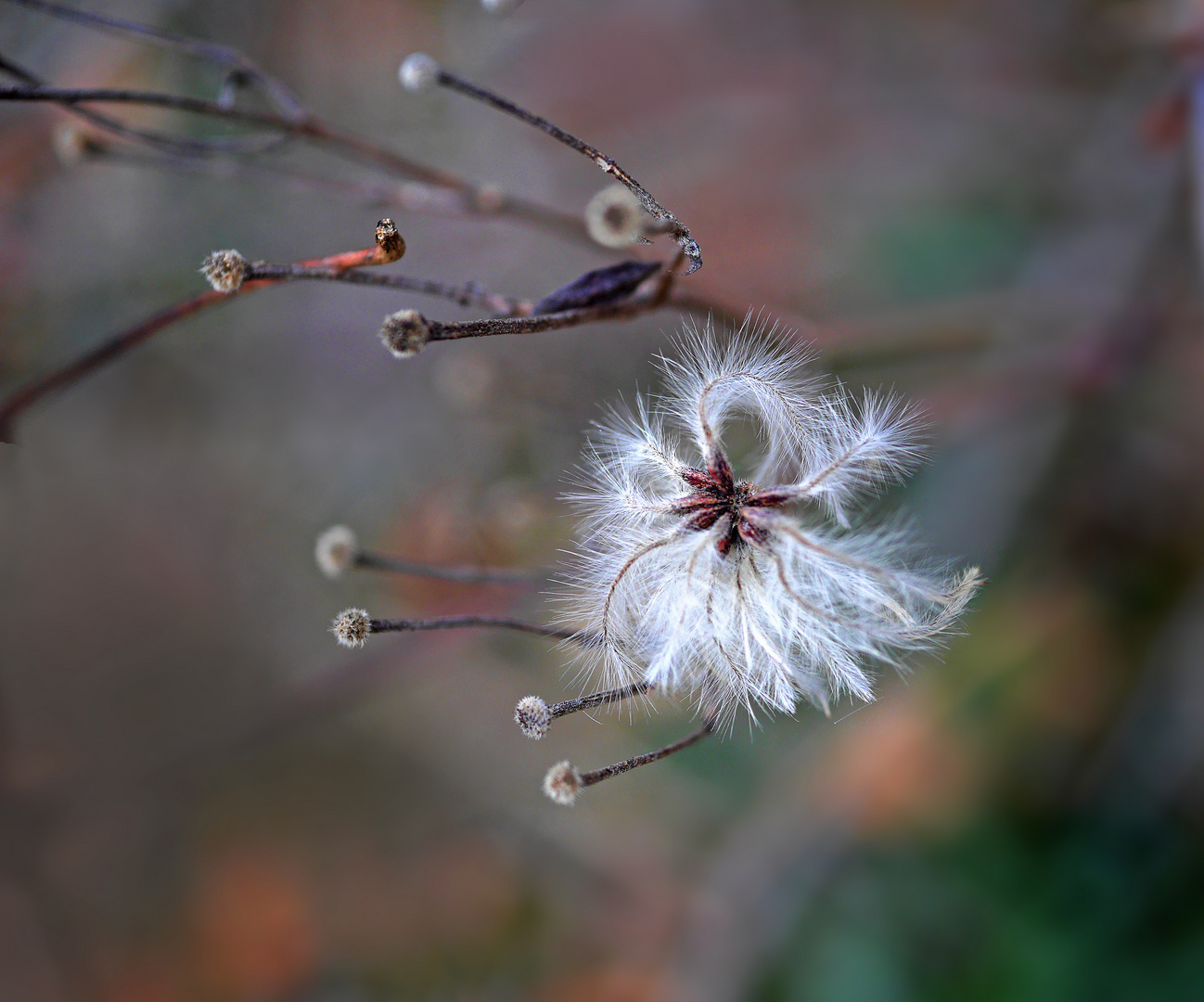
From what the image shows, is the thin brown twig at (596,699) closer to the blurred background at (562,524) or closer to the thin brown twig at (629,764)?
the thin brown twig at (629,764)

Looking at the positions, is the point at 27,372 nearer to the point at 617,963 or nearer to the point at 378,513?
the point at 378,513

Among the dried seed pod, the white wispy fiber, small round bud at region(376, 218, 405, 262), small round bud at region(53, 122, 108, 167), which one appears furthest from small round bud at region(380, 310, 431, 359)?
small round bud at region(53, 122, 108, 167)

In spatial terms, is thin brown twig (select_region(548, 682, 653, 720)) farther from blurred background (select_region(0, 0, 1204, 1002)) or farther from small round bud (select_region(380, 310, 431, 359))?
blurred background (select_region(0, 0, 1204, 1002))

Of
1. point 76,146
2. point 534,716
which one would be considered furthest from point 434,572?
point 76,146

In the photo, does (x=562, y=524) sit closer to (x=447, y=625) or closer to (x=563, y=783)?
(x=447, y=625)

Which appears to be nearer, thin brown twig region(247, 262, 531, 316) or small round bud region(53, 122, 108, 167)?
thin brown twig region(247, 262, 531, 316)

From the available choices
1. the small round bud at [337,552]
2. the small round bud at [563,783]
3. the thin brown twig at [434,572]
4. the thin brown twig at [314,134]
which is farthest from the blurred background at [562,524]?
the small round bud at [563,783]
